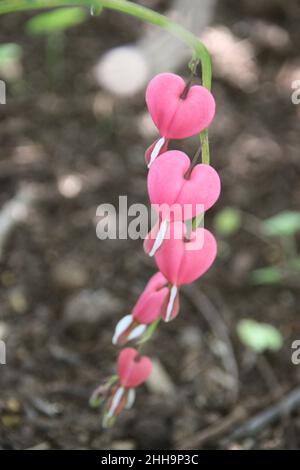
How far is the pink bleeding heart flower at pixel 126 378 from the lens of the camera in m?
1.42

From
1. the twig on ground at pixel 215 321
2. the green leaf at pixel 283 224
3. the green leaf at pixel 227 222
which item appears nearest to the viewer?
the twig on ground at pixel 215 321

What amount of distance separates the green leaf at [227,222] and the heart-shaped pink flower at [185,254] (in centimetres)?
114

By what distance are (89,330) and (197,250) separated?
814mm

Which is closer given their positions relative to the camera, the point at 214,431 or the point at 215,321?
the point at 214,431

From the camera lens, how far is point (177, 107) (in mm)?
1039

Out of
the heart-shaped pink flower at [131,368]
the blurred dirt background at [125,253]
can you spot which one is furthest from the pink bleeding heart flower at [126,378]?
the blurred dirt background at [125,253]

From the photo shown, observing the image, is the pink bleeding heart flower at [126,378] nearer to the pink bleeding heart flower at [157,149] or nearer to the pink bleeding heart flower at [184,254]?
the pink bleeding heart flower at [184,254]

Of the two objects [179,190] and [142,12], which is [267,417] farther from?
[142,12]

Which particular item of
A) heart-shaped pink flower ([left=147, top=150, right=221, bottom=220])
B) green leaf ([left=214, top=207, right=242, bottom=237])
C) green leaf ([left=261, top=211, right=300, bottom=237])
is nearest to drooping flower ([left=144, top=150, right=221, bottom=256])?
heart-shaped pink flower ([left=147, top=150, right=221, bottom=220])

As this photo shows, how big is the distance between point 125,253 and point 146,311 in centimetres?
86

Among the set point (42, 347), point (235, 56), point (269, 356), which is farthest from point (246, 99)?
point (42, 347)

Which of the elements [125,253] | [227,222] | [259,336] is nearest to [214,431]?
[259,336]

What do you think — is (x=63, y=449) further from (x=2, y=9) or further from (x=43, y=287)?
(x=2, y=9)

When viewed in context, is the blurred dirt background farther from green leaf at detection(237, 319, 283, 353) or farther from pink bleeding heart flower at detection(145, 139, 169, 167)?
pink bleeding heart flower at detection(145, 139, 169, 167)
